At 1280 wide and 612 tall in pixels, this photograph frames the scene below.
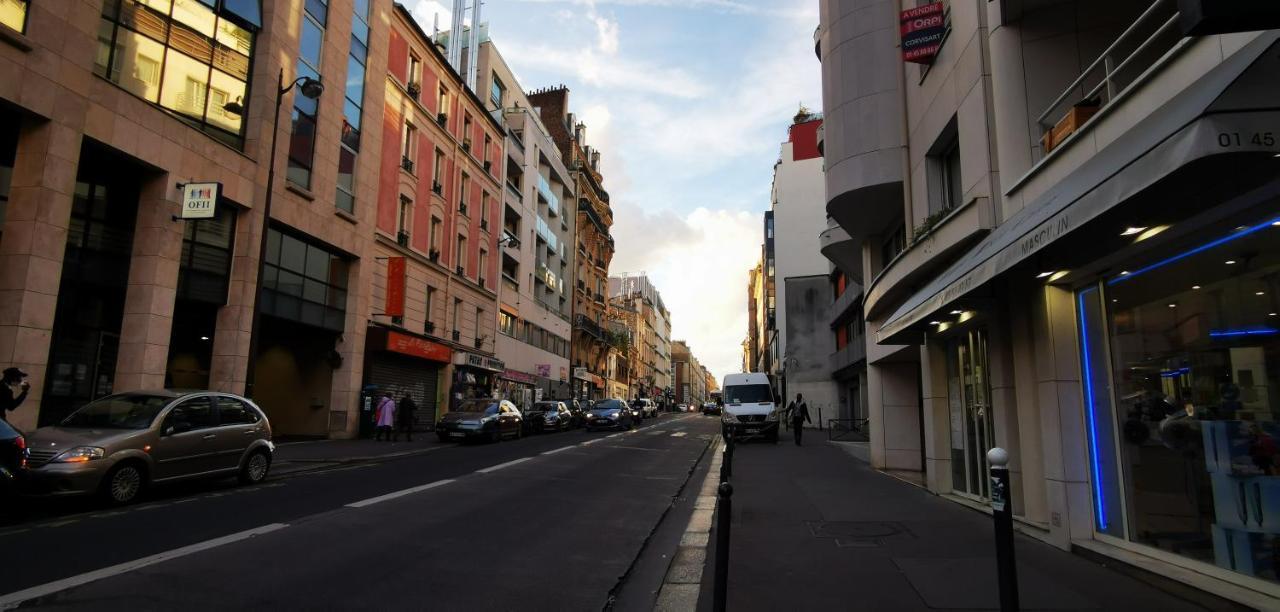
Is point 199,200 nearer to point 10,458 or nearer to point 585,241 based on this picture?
point 10,458

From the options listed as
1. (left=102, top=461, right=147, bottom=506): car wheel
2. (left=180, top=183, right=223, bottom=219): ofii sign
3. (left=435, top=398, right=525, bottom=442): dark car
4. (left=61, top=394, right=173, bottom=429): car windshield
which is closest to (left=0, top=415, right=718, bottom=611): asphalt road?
(left=102, top=461, right=147, bottom=506): car wheel

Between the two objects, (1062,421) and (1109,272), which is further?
(1062,421)

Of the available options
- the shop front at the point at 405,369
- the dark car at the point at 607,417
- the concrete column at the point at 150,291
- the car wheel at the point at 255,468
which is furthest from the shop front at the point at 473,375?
the car wheel at the point at 255,468

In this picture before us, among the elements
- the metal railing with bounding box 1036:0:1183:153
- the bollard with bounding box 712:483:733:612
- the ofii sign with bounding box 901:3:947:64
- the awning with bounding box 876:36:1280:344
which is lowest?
the bollard with bounding box 712:483:733:612

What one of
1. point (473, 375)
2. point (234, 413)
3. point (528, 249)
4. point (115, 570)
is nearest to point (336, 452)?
point (234, 413)

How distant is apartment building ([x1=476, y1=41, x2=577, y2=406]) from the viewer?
41.3 metres

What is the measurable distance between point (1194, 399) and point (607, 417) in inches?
1166

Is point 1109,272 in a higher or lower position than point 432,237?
lower

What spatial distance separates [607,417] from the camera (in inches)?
1351

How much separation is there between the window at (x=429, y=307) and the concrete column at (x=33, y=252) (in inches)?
643

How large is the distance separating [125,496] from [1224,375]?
39.2ft

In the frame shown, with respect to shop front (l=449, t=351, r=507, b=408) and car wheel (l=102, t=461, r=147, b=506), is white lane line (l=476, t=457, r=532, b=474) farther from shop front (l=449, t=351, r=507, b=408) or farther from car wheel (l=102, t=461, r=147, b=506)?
shop front (l=449, t=351, r=507, b=408)

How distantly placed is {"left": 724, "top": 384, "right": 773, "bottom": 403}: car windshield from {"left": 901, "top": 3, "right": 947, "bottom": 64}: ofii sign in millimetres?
15732

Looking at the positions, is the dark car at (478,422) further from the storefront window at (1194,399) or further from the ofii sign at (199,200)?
the storefront window at (1194,399)
